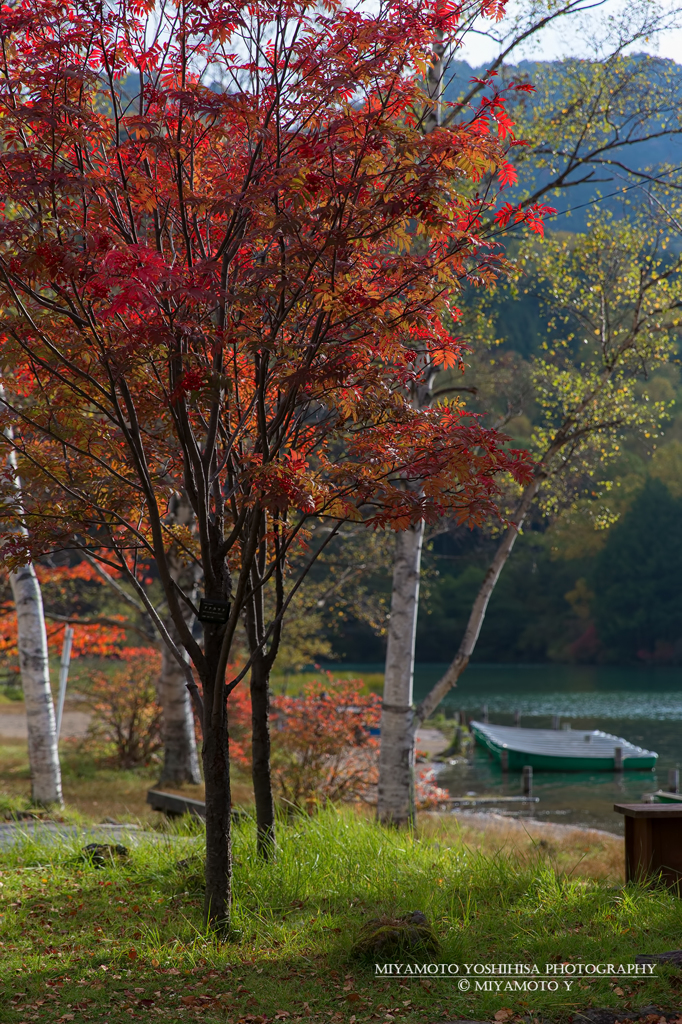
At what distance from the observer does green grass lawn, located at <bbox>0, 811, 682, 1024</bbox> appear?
3414 mm

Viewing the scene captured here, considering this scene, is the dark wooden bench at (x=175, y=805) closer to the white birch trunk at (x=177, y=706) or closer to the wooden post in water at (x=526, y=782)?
the white birch trunk at (x=177, y=706)

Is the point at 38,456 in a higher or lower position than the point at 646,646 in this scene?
higher

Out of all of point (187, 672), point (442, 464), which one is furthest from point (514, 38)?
point (187, 672)

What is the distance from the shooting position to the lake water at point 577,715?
15.4 meters

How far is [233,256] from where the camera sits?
152 inches

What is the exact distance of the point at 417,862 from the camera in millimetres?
5148

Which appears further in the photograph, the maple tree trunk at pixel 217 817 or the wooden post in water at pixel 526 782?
the wooden post in water at pixel 526 782

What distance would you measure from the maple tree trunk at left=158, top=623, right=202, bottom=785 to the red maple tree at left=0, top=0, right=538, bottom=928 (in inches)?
225

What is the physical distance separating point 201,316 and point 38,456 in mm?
1356

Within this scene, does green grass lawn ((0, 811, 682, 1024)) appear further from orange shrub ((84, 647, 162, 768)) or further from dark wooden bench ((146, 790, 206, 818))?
orange shrub ((84, 647, 162, 768))

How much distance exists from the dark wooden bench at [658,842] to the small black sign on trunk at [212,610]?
2.66 m

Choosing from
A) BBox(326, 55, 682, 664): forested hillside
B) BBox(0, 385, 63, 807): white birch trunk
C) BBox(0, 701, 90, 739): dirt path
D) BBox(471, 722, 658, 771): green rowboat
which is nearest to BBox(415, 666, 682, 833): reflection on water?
BBox(471, 722, 658, 771): green rowboat

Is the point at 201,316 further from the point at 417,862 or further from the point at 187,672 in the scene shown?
the point at 417,862

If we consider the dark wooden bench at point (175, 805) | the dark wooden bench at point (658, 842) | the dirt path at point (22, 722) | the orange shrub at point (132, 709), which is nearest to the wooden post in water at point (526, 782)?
the orange shrub at point (132, 709)
